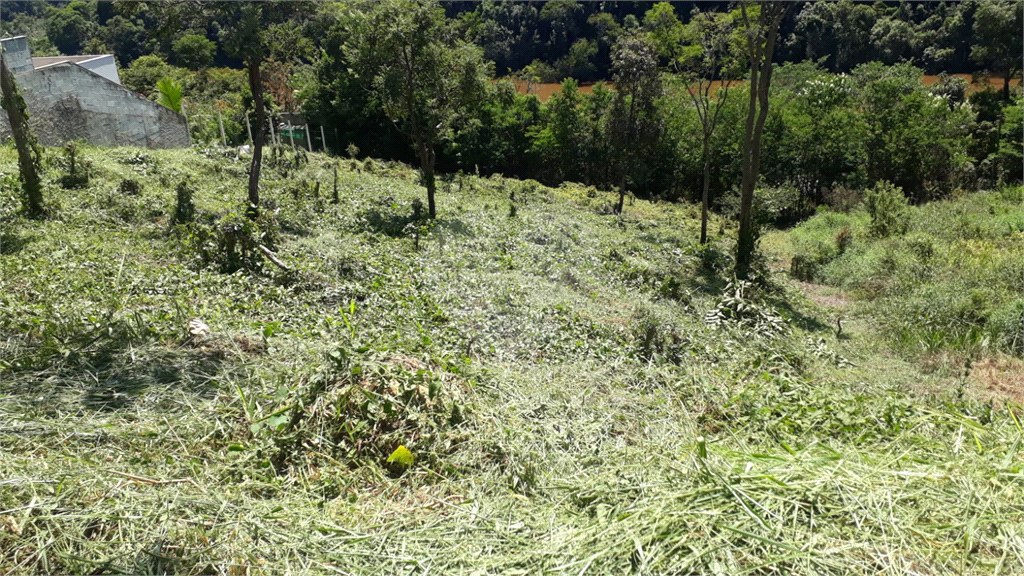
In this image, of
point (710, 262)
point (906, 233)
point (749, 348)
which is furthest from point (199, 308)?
point (906, 233)

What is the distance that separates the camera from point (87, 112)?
46.9 ft

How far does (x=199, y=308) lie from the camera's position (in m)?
5.31

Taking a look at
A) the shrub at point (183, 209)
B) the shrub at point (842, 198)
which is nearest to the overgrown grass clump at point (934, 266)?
the shrub at point (842, 198)

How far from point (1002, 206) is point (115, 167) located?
816 inches

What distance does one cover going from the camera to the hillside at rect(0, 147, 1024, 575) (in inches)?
89.3

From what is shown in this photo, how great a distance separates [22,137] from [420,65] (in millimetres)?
6999

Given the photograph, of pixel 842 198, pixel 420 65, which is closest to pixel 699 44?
pixel 420 65

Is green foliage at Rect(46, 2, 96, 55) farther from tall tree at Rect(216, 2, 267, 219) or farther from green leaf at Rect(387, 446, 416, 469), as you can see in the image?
green leaf at Rect(387, 446, 416, 469)

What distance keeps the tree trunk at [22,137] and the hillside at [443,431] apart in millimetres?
313

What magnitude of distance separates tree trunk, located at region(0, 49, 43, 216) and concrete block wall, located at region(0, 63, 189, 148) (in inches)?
270

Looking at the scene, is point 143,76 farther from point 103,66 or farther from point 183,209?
point 183,209

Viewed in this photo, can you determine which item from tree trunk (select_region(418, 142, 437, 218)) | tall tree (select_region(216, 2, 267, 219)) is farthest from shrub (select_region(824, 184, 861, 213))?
tall tree (select_region(216, 2, 267, 219))

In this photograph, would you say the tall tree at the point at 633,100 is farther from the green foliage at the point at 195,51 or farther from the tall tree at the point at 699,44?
the green foliage at the point at 195,51

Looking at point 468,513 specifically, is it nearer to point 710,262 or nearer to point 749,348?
point 749,348
